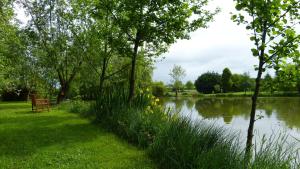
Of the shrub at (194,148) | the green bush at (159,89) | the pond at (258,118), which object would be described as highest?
the green bush at (159,89)

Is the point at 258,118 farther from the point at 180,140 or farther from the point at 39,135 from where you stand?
the point at 39,135

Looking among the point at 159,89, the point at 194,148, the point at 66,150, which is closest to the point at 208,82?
the point at 159,89

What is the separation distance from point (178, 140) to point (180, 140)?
11 centimetres

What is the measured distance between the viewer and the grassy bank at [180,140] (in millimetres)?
4447

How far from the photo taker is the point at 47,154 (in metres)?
6.91

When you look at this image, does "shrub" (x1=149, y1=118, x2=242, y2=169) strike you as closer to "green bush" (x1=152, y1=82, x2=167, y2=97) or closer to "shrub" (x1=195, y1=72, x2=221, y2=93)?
"green bush" (x1=152, y1=82, x2=167, y2=97)

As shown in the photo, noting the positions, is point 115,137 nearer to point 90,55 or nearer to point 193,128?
point 193,128

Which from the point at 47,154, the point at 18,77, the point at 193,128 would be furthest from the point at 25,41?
the point at 193,128

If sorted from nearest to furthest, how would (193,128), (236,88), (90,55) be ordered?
1. (193,128)
2. (90,55)
3. (236,88)

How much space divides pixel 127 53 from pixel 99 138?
4.08m

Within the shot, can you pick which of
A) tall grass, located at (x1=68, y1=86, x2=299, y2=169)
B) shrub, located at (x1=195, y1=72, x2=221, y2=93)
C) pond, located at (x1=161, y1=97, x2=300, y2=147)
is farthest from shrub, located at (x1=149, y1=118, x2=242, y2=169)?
shrub, located at (x1=195, y1=72, x2=221, y2=93)

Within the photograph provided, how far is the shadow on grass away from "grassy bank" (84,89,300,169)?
1.03 m

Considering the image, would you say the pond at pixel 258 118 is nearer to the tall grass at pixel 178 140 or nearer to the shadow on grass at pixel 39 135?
the tall grass at pixel 178 140

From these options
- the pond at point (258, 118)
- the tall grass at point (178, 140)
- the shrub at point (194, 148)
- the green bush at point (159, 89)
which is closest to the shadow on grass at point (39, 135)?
the tall grass at point (178, 140)
